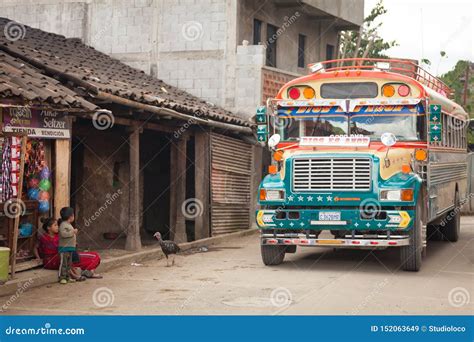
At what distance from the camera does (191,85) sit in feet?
70.2

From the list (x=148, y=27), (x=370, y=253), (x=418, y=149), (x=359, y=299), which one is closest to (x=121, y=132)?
(x=148, y=27)

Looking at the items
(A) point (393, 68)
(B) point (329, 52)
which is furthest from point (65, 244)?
(B) point (329, 52)

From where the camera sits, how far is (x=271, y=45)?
23.1 metres

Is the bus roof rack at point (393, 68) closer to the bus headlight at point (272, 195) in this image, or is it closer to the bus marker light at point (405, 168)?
the bus marker light at point (405, 168)

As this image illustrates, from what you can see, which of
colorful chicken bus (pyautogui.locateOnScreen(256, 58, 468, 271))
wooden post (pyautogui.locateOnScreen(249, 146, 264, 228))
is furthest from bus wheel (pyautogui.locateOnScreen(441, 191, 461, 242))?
wooden post (pyautogui.locateOnScreen(249, 146, 264, 228))

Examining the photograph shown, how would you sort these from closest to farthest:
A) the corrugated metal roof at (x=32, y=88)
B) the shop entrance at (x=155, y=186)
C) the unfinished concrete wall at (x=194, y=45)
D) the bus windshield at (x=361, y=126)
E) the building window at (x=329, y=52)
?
the corrugated metal roof at (x=32, y=88)
the bus windshield at (x=361, y=126)
the shop entrance at (x=155, y=186)
the unfinished concrete wall at (x=194, y=45)
the building window at (x=329, y=52)

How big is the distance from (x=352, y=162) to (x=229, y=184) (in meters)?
7.79

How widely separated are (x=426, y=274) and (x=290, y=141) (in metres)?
3.20

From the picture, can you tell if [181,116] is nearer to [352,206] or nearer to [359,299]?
[352,206]

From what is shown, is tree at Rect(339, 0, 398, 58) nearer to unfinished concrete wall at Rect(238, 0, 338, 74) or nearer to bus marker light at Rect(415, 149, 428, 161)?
unfinished concrete wall at Rect(238, 0, 338, 74)

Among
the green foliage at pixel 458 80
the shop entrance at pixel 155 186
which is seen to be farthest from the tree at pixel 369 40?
the shop entrance at pixel 155 186

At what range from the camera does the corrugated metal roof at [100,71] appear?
14.0 meters

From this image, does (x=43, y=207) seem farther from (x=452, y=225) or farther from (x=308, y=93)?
(x=452, y=225)

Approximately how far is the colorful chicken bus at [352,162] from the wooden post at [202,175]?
479 cm
